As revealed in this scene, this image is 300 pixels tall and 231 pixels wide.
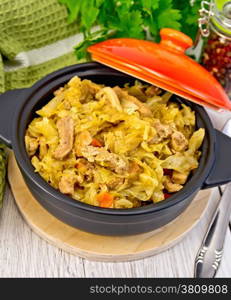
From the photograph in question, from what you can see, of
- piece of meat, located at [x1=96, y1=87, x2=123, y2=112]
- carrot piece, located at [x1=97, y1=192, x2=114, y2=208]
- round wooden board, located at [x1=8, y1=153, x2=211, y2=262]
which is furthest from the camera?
piece of meat, located at [x1=96, y1=87, x2=123, y2=112]

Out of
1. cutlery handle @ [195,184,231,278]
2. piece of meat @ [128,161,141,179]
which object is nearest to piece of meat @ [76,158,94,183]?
piece of meat @ [128,161,141,179]

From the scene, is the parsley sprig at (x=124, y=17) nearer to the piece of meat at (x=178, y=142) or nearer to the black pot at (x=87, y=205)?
the black pot at (x=87, y=205)

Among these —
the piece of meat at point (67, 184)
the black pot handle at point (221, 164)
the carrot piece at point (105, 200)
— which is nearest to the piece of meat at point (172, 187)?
the black pot handle at point (221, 164)

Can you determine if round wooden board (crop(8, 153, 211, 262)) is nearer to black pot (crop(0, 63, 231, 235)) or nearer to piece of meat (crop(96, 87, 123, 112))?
black pot (crop(0, 63, 231, 235))

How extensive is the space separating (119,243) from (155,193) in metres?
0.25

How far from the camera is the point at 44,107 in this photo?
1.98m

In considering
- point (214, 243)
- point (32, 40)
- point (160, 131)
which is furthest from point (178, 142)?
point (32, 40)

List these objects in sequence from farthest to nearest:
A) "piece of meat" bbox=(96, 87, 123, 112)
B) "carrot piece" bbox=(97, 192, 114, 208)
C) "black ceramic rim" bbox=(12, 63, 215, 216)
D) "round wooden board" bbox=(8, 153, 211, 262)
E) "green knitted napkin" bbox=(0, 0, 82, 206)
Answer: "green knitted napkin" bbox=(0, 0, 82, 206) → "piece of meat" bbox=(96, 87, 123, 112) → "round wooden board" bbox=(8, 153, 211, 262) → "carrot piece" bbox=(97, 192, 114, 208) → "black ceramic rim" bbox=(12, 63, 215, 216)

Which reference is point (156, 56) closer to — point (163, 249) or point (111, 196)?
point (111, 196)

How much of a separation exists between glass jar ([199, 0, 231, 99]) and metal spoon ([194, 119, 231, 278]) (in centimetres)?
69

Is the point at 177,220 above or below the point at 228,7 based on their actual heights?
below

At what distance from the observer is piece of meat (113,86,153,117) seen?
6.40 feet
